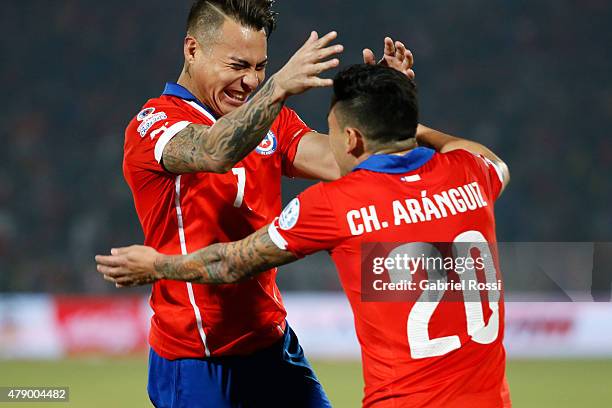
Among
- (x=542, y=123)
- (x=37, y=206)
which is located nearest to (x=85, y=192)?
(x=37, y=206)

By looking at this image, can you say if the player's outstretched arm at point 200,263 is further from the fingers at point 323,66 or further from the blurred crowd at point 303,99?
the blurred crowd at point 303,99

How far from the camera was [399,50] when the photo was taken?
156 inches

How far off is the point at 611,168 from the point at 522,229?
223 cm

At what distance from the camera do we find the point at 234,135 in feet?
10.9

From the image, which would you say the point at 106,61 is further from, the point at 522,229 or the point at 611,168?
the point at 611,168

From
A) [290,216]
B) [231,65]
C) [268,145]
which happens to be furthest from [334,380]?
[290,216]

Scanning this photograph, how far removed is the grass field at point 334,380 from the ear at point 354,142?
212 inches

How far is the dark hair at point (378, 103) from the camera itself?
9.94 feet

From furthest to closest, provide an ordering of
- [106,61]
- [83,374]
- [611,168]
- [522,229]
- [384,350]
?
[106,61], [611,168], [522,229], [83,374], [384,350]

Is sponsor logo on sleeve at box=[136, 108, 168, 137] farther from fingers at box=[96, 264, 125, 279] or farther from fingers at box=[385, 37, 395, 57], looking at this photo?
fingers at box=[385, 37, 395, 57]

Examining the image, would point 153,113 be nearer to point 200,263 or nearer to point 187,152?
point 187,152

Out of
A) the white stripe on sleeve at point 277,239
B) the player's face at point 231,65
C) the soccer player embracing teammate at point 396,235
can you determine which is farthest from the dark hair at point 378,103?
the player's face at point 231,65

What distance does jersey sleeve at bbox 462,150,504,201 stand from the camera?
3.22m

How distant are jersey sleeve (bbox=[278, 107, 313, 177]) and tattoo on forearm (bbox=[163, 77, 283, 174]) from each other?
744 mm
